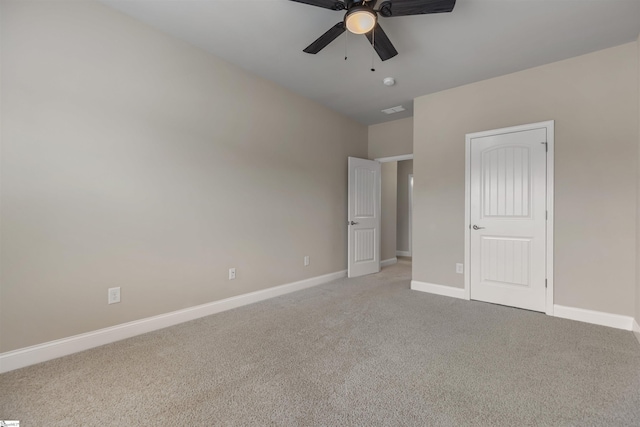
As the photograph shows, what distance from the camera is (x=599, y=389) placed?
5.69ft

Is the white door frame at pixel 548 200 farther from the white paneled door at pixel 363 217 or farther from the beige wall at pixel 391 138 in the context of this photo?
the white paneled door at pixel 363 217

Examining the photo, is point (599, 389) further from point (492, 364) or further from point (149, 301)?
point (149, 301)

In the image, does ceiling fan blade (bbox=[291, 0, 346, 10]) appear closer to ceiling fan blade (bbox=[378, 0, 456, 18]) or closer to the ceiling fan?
the ceiling fan

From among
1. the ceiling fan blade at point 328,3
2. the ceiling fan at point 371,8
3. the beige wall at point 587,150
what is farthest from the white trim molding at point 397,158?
the ceiling fan blade at point 328,3

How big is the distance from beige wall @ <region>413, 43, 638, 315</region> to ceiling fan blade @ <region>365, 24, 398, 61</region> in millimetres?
1788

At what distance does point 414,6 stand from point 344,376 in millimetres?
2477

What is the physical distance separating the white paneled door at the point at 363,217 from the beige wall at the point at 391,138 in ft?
0.94

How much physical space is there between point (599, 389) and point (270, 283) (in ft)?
9.87

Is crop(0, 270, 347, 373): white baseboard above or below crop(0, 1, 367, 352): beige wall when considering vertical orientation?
below

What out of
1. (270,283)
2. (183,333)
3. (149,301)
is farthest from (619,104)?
(149,301)

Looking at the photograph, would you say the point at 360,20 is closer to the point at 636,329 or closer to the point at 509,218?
the point at 509,218

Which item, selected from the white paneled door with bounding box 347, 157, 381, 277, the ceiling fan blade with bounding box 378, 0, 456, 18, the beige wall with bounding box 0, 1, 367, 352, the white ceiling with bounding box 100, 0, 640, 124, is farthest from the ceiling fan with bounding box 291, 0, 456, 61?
the white paneled door with bounding box 347, 157, 381, 277

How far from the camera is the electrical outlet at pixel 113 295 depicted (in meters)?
2.35

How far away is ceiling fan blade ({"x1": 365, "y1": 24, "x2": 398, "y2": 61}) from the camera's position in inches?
83.3
